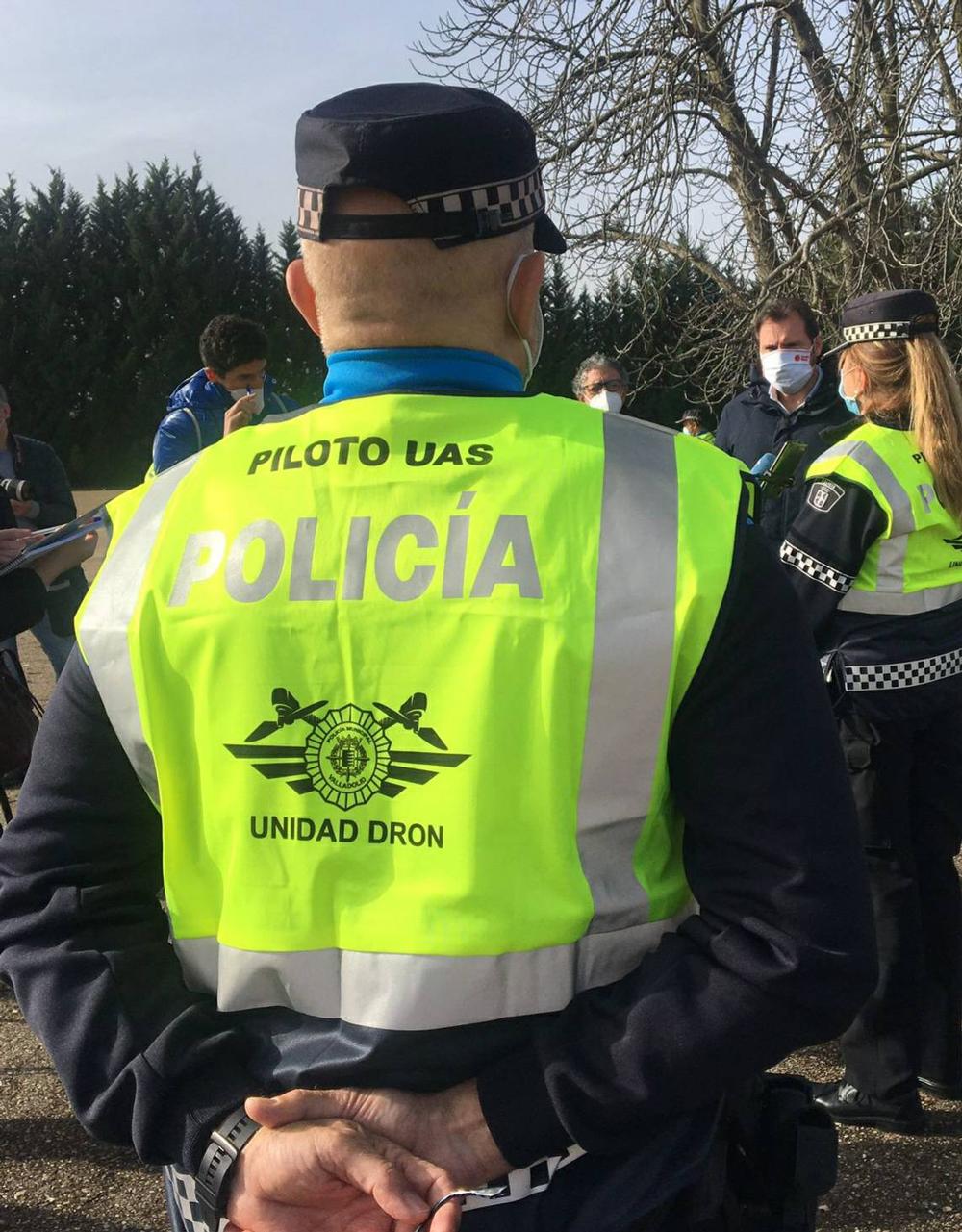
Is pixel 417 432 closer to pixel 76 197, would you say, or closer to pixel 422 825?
pixel 422 825

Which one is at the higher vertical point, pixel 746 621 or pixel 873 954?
pixel 746 621

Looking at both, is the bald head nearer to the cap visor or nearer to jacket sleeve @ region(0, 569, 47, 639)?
the cap visor

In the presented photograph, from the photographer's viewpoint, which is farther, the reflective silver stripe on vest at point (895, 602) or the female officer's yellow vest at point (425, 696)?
the reflective silver stripe on vest at point (895, 602)

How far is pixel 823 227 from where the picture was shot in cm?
793

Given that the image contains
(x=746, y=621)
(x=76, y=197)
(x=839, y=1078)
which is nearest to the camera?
(x=746, y=621)

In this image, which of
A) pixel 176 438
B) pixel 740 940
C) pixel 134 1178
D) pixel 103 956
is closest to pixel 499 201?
pixel 740 940

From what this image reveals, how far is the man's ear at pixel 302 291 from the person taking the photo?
134cm

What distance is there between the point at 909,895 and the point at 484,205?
2520 millimetres

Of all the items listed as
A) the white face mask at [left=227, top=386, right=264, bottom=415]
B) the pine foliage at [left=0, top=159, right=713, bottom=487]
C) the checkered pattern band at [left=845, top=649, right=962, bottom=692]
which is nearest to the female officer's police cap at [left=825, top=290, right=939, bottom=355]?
the checkered pattern band at [left=845, top=649, right=962, bottom=692]

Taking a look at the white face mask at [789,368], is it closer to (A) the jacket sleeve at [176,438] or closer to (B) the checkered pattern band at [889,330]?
(B) the checkered pattern band at [889,330]

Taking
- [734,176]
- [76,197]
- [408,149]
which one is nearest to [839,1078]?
[408,149]

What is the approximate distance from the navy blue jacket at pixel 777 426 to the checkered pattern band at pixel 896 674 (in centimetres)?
140

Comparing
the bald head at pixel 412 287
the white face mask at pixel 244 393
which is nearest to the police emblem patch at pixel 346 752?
the bald head at pixel 412 287

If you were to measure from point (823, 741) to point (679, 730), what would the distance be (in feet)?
0.44
